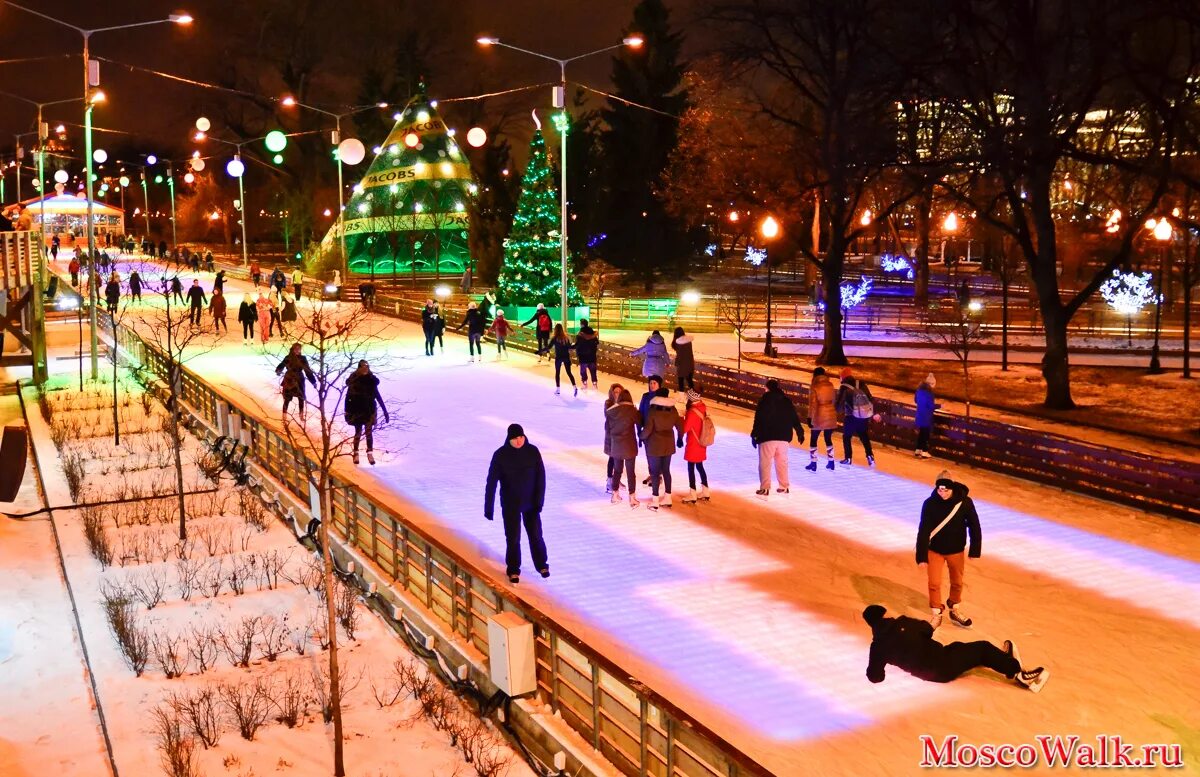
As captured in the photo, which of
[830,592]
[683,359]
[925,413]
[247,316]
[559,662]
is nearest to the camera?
[559,662]

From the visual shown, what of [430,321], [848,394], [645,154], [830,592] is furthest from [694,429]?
[645,154]

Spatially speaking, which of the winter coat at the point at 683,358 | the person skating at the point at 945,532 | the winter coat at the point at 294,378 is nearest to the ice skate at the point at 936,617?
the person skating at the point at 945,532

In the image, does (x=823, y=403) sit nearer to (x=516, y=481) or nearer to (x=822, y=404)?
(x=822, y=404)

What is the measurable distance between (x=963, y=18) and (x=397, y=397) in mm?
14161

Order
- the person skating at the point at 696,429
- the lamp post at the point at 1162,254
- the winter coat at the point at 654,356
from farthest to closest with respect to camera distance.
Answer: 1. the lamp post at the point at 1162,254
2. the winter coat at the point at 654,356
3. the person skating at the point at 696,429

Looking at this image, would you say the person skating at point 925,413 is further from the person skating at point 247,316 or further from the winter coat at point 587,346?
the person skating at point 247,316

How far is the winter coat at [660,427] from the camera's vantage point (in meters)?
13.0

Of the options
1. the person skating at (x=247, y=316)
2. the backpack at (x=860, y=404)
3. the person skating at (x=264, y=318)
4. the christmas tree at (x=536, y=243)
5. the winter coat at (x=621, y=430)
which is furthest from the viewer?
the christmas tree at (x=536, y=243)

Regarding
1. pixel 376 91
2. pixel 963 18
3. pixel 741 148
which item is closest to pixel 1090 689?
pixel 963 18

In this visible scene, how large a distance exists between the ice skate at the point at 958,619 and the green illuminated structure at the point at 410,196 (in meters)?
45.0

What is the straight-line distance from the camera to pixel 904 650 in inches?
339

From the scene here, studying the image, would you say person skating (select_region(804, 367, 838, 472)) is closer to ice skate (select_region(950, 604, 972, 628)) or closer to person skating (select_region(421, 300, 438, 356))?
ice skate (select_region(950, 604, 972, 628))

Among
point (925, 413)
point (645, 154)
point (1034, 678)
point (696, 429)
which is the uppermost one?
point (645, 154)

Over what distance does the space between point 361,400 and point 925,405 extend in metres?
8.48
